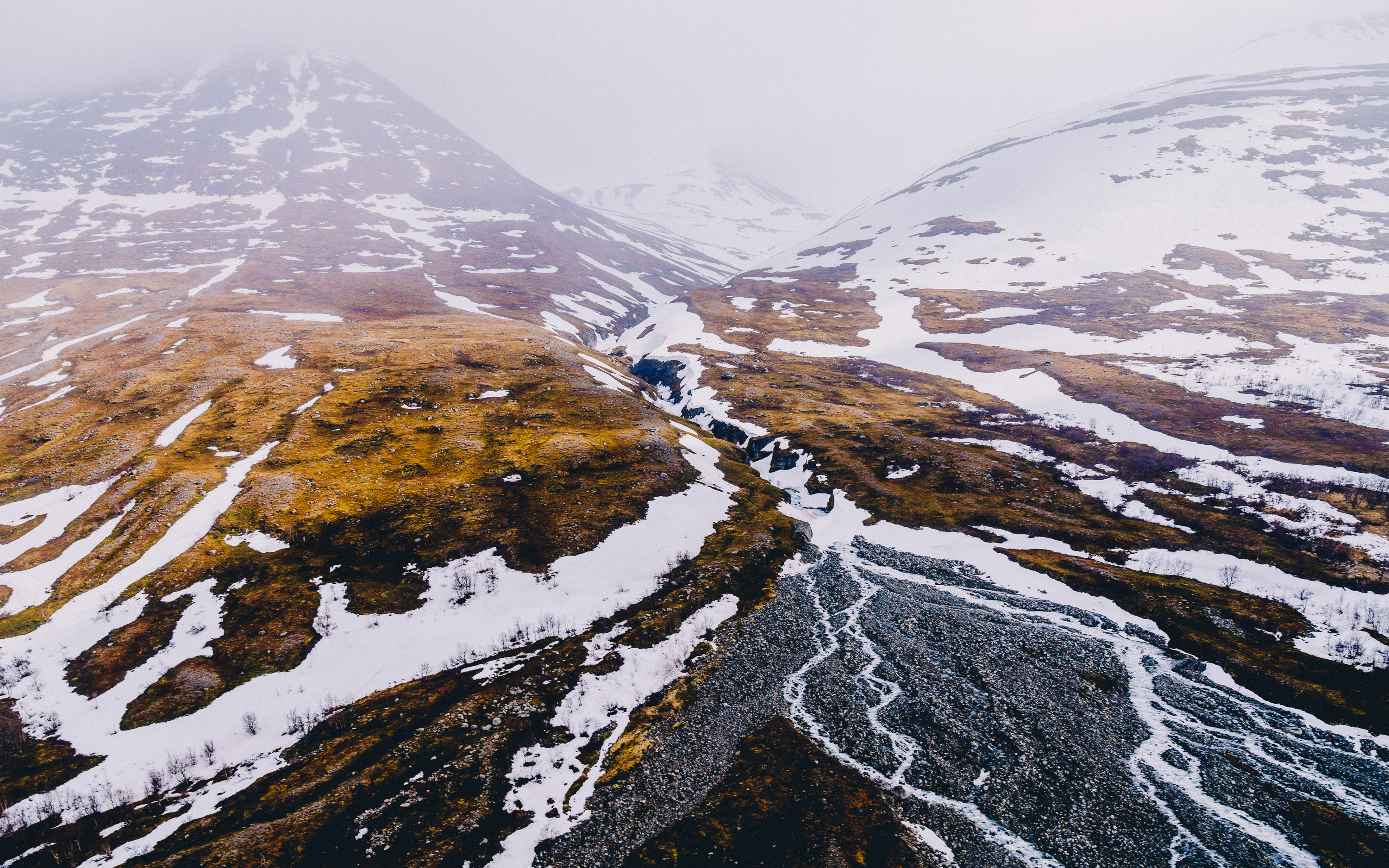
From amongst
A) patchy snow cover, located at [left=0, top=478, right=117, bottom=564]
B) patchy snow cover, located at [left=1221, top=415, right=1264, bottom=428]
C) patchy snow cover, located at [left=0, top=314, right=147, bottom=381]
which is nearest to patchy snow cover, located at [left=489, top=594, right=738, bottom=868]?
patchy snow cover, located at [left=0, top=478, right=117, bottom=564]

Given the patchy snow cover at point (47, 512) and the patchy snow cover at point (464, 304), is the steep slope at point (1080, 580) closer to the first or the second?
the patchy snow cover at point (464, 304)

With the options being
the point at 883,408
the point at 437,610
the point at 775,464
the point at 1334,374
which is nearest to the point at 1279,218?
the point at 1334,374

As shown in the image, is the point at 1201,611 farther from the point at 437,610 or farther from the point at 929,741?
the point at 437,610

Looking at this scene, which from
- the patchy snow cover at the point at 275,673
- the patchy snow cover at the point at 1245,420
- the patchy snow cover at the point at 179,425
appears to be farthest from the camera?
the patchy snow cover at the point at 1245,420

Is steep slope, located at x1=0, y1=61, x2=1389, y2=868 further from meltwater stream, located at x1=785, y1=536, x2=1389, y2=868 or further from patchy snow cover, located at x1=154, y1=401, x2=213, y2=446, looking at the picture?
patchy snow cover, located at x1=154, y1=401, x2=213, y2=446

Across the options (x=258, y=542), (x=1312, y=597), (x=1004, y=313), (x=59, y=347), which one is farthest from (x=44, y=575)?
(x=1004, y=313)

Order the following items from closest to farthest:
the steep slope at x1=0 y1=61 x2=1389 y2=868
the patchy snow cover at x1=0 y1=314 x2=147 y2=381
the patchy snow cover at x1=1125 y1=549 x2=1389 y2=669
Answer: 1. the steep slope at x1=0 y1=61 x2=1389 y2=868
2. the patchy snow cover at x1=1125 y1=549 x2=1389 y2=669
3. the patchy snow cover at x1=0 y1=314 x2=147 y2=381

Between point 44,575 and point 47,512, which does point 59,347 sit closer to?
point 47,512

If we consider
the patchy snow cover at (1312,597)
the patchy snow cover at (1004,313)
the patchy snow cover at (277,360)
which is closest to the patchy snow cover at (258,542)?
the patchy snow cover at (277,360)
